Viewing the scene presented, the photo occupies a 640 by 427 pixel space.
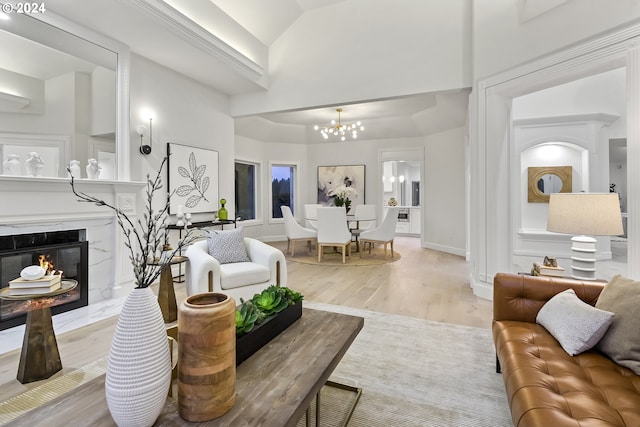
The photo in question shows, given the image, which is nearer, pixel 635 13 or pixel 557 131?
pixel 635 13

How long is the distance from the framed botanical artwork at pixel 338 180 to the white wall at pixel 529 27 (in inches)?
189

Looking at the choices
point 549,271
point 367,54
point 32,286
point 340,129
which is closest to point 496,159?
point 549,271

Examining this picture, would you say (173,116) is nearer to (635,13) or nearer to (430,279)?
(430,279)

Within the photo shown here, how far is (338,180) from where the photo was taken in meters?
8.56

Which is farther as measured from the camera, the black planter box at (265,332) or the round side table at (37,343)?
the round side table at (37,343)

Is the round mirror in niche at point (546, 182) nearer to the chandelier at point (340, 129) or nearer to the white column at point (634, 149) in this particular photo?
the white column at point (634, 149)

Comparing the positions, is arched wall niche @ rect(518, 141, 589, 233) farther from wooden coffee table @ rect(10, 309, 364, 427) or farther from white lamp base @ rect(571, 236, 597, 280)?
wooden coffee table @ rect(10, 309, 364, 427)

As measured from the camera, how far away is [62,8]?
3.04 meters

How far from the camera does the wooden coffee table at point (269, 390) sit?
104cm

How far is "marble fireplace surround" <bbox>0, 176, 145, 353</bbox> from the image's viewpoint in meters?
2.76

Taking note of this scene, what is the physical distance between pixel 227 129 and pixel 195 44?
1.82m

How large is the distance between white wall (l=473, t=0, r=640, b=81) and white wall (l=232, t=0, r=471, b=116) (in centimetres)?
30

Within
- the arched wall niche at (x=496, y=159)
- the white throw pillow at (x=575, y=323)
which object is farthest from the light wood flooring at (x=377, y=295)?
the white throw pillow at (x=575, y=323)

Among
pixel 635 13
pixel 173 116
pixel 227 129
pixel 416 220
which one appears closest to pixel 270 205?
pixel 227 129
